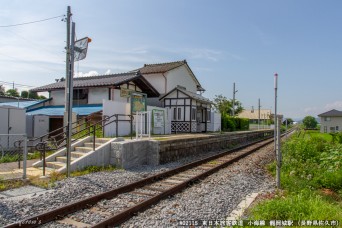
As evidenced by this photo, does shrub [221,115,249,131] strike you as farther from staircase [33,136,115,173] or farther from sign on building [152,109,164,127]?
staircase [33,136,115,173]

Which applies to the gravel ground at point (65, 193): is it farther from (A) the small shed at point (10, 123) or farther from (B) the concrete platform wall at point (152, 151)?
(A) the small shed at point (10, 123)

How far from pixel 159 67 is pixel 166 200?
74.9 ft

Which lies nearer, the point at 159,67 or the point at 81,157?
the point at 81,157

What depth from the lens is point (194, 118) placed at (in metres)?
24.7

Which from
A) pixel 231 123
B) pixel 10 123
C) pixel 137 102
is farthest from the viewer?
pixel 231 123

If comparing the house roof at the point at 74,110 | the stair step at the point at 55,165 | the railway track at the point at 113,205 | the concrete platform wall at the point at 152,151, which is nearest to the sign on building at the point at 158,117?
the house roof at the point at 74,110

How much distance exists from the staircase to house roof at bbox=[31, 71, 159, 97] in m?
8.77

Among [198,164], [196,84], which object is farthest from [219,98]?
[198,164]

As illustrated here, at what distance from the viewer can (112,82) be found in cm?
1941

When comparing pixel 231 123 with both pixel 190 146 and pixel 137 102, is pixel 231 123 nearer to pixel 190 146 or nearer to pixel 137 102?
pixel 137 102

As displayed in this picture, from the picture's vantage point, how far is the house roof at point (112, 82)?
19.6m

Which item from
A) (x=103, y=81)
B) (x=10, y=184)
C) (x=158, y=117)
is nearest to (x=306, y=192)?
(x=10, y=184)

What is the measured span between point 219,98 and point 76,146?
1605 inches

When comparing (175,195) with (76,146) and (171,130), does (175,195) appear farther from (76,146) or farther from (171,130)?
(171,130)
